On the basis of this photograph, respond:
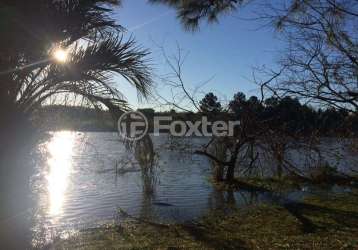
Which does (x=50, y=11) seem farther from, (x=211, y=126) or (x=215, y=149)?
(x=215, y=149)

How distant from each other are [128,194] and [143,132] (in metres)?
6.09

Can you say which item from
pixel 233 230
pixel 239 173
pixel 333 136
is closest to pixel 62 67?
pixel 233 230

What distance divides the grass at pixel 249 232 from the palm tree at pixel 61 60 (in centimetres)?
231

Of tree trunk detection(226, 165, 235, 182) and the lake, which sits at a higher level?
tree trunk detection(226, 165, 235, 182)

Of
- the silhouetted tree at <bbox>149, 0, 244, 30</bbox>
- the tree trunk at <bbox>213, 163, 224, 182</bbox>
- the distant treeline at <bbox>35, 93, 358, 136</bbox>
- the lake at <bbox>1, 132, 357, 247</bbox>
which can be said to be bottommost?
the lake at <bbox>1, 132, 357, 247</bbox>

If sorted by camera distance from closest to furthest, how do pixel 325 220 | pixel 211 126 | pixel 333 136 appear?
pixel 325 220, pixel 333 136, pixel 211 126

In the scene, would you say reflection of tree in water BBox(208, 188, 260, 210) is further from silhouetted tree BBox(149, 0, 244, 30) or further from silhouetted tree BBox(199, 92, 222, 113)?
silhouetted tree BBox(149, 0, 244, 30)

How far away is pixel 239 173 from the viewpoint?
632 inches

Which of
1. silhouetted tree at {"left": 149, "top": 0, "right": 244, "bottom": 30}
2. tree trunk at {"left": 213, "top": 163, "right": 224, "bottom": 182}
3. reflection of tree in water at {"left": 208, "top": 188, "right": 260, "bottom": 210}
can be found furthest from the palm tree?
tree trunk at {"left": 213, "top": 163, "right": 224, "bottom": 182}

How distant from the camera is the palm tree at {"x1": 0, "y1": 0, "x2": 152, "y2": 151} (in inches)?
238

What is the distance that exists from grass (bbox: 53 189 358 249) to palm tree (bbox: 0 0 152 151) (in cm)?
231

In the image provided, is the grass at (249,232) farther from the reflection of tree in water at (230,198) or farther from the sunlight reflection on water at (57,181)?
the sunlight reflection on water at (57,181)

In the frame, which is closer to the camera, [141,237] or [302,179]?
[141,237]

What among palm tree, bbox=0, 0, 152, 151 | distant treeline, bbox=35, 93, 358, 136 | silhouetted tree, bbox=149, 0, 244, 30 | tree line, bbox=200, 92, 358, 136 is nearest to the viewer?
palm tree, bbox=0, 0, 152, 151
